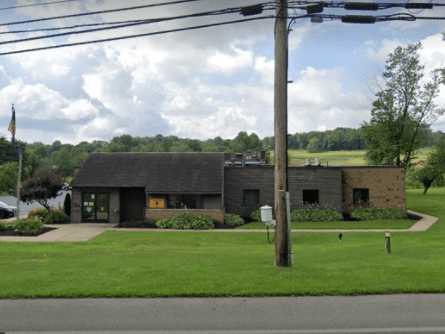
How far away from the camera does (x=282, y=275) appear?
10375mm

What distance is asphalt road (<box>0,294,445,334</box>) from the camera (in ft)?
23.7

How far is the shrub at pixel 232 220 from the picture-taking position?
2888cm

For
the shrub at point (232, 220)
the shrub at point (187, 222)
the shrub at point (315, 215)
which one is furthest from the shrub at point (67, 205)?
the shrub at point (315, 215)

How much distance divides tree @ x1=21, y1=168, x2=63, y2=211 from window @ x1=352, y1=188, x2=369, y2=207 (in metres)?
20.2

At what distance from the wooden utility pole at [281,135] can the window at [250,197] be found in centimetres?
2044

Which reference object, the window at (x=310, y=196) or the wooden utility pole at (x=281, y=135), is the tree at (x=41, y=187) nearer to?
the window at (x=310, y=196)

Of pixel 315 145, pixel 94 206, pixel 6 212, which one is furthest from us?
pixel 315 145

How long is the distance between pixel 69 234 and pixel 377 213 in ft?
65.2

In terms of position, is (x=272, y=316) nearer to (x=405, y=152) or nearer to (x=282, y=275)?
(x=282, y=275)

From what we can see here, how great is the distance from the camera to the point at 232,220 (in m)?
29.1

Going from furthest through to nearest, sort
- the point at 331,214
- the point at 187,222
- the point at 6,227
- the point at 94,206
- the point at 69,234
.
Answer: the point at 94,206, the point at 331,214, the point at 187,222, the point at 6,227, the point at 69,234

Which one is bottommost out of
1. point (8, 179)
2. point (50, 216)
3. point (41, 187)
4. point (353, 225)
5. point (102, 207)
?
point (353, 225)

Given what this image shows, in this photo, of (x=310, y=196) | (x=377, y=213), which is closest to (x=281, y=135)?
(x=310, y=196)

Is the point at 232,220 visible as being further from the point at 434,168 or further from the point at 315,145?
the point at 315,145
